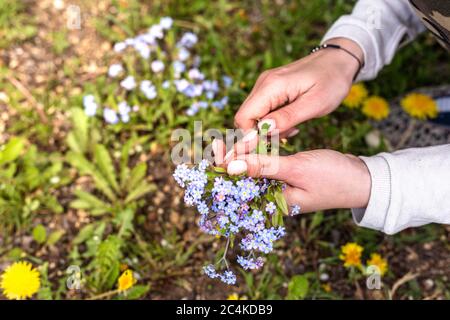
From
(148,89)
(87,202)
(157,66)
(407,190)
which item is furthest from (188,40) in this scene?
(407,190)

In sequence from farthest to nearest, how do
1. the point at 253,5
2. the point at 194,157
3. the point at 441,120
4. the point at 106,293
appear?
1. the point at 253,5
2. the point at 441,120
3. the point at 194,157
4. the point at 106,293

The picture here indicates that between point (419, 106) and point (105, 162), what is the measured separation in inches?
55.9

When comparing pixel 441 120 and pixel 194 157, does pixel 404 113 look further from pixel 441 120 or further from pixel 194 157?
pixel 194 157

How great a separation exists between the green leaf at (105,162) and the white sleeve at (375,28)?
3.28 ft

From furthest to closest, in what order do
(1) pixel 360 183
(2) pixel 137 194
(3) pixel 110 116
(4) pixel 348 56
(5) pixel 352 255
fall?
(3) pixel 110 116, (2) pixel 137 194, (5) pixel 352 255, (4) pixel 348 56, (1) pixel 360 183

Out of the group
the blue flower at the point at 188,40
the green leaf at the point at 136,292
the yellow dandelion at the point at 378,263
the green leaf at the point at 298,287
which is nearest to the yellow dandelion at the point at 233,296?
the green leaf at the point at 298,287

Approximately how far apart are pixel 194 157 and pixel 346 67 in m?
0.80

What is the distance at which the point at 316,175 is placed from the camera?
150cm

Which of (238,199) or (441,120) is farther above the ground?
(441,120)

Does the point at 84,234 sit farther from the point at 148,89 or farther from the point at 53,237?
the point at 148,89

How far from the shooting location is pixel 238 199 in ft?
4.74

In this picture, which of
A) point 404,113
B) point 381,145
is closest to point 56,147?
point 381,145

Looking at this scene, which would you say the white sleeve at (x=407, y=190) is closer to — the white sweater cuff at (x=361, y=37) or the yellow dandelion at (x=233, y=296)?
the white sweater cuff at (x=361, y=37)

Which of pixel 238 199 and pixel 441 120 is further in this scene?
pixel 441 120
